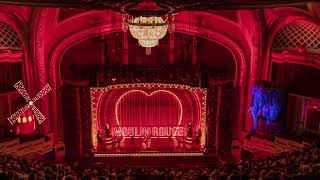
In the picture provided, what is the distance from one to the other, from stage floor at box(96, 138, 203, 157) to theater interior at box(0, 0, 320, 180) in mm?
51

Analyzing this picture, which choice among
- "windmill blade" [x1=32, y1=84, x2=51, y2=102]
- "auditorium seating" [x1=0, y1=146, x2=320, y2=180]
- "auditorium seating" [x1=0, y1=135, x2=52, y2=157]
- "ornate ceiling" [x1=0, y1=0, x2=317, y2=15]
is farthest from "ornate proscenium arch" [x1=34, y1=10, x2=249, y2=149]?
"ornate ceiling" [x1=0, y1=0, x2=317, y2=15]

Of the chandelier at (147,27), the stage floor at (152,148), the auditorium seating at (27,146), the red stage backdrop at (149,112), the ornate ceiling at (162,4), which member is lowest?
the stage floor at (152,148)

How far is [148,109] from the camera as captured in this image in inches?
949

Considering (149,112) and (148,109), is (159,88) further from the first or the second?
(149,112)

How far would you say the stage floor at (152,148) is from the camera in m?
21.8

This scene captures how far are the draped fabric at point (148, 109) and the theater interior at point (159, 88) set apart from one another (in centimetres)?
5

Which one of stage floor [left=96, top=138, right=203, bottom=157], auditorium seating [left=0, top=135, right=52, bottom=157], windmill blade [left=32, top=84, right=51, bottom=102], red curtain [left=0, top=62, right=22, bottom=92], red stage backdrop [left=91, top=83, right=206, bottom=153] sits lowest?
stage floor [left=96, top=138, right=203, bottom=157]

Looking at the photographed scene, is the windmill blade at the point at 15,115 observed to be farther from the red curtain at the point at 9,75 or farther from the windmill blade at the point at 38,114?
the red curtain at the point at 9,75

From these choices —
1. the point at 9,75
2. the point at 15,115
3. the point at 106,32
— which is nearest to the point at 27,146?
the point at 15,115

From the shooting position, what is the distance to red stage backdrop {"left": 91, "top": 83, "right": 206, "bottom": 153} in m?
23.5

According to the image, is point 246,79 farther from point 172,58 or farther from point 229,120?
point 172,58

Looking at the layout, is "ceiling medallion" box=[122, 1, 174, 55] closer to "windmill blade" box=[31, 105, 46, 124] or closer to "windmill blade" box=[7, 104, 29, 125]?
"windmill blade" box=[7, 104, 29, 125]

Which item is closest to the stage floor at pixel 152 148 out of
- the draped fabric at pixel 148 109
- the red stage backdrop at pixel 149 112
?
the red stage backdrop at pixel 149 112

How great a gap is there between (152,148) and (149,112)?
8.08 feet
